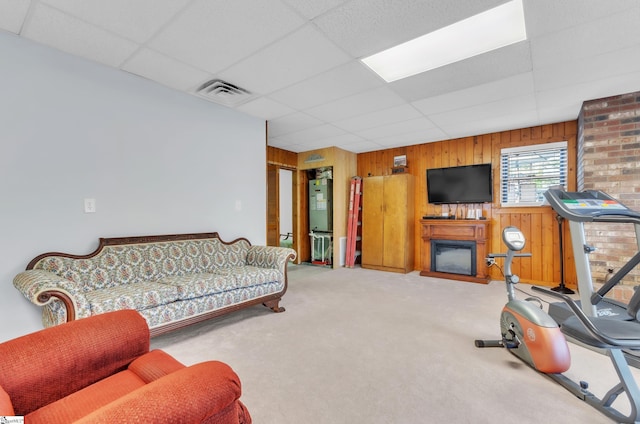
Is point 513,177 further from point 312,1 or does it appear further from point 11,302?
point 11,302

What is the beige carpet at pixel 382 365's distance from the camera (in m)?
1.65

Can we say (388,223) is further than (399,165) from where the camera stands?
No

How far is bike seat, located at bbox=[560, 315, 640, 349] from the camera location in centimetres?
168

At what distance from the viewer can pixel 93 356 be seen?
1.21 m

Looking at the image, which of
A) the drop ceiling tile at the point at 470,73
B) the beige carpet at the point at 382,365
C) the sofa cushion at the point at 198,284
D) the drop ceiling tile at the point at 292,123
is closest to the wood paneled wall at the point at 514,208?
the beige carpet at the point at 382,365

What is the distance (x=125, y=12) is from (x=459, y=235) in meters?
5.06

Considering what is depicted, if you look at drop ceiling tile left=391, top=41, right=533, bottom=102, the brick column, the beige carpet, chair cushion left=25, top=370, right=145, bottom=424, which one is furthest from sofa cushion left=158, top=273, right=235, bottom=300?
the brick column

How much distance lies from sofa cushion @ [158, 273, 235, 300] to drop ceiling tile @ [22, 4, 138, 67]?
204 cm

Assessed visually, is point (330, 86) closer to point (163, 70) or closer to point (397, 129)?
point (163, 70)

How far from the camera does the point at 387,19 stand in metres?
2.05

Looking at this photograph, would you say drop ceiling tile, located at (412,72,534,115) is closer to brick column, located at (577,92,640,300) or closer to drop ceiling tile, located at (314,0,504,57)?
brick column, located at (577,92,640,300)

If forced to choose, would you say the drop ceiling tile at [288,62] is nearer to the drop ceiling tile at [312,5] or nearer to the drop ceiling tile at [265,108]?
the drop ceiling tile at [312,5]

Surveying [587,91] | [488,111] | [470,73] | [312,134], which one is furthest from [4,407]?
[587,91]

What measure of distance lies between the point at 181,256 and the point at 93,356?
202cm
